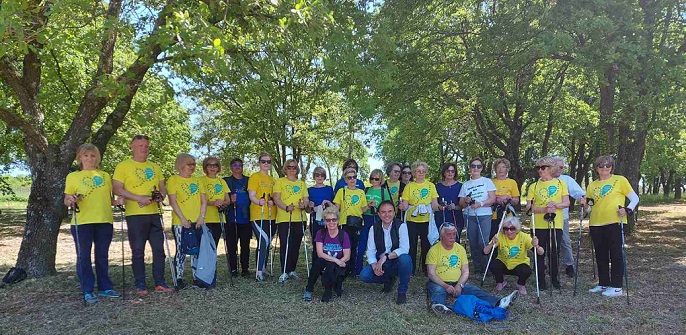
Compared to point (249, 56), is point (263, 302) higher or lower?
lower

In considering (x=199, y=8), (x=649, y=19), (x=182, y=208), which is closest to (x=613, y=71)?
(x=649, y=19)

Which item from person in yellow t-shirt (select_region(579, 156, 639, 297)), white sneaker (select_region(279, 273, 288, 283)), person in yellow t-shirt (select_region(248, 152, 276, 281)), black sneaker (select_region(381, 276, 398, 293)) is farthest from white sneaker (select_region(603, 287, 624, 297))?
person in yellow t-shirt (select_region(248, 152, 276, 281))

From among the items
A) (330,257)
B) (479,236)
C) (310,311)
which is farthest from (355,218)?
(479,236)

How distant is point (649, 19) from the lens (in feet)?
24.8

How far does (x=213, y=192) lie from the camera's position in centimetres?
645

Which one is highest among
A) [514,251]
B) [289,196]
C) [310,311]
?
[289,196]

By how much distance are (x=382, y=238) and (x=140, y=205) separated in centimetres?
290

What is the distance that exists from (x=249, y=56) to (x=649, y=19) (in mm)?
6335

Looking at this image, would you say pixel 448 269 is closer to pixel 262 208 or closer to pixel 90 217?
pixel 262 208

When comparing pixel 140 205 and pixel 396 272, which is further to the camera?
pixel 396 272

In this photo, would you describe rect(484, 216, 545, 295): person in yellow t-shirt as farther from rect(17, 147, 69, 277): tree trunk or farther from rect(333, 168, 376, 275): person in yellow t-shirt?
rect(17, 147, 69, 277): tree trunk

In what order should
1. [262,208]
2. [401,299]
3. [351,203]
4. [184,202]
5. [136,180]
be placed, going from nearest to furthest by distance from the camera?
[401,299] < [136,180] < [184,202] < [351,203] < [262,208]

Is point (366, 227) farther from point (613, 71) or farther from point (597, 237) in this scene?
point (613, 71)

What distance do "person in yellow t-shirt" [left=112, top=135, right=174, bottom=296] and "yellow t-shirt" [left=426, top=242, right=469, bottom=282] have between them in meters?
3.22
